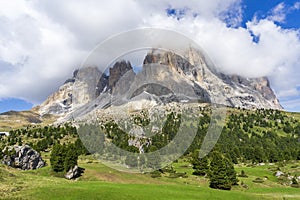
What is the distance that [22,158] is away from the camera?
317 ft

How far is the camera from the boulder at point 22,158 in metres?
94.8

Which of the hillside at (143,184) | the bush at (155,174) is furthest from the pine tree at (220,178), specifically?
the bush at (155,174)

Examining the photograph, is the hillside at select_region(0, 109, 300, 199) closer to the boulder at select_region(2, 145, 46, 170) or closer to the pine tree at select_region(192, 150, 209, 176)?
the pine tree at select_region(192, 150, 209, 176)

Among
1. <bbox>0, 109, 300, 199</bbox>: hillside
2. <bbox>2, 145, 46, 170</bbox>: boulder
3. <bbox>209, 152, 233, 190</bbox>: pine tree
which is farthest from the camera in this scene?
<bbox>2, 145, 46, 170</bbox>: boulder

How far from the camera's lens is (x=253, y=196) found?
55562 mm

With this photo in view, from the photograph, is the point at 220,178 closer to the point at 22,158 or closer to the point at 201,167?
the point at 201,167

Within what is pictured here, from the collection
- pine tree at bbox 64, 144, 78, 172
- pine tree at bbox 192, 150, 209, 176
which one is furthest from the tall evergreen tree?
pine tree at bbox 64, 144, 78, 172

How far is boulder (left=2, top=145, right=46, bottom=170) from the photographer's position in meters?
94.8

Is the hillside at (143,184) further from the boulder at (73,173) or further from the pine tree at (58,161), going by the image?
the boulder at (73,173)

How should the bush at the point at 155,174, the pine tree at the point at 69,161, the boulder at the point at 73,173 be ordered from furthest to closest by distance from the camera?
the bush at the point at 155,174 < the pine tree at the point at 69,161 < the boulder at the point at 73,173

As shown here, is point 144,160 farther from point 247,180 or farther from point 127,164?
point 247,180

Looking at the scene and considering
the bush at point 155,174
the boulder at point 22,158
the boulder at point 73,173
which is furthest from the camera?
the boulder at point 22,158

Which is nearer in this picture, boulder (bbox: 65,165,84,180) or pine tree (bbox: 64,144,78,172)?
boulder (bbox: 65,165,84,180)

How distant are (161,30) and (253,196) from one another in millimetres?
37852
